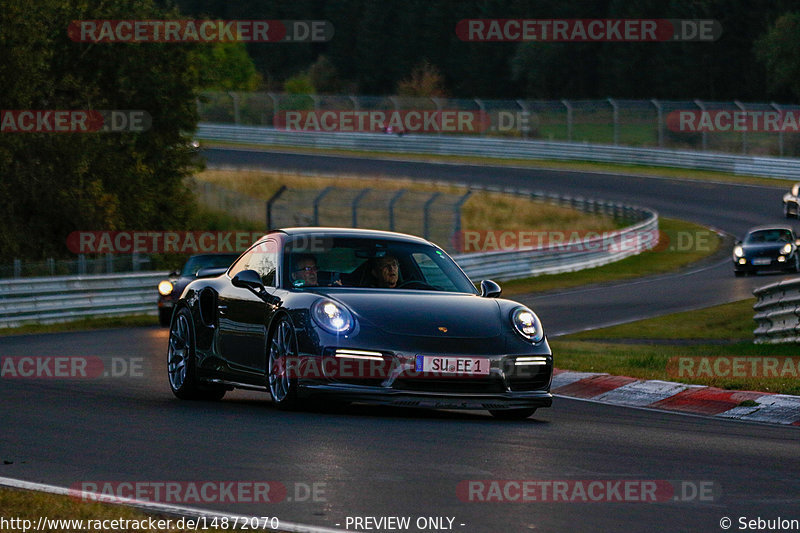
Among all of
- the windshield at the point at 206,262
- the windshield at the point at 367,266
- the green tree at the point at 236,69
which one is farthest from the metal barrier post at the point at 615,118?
the windshield at the point at 367,266

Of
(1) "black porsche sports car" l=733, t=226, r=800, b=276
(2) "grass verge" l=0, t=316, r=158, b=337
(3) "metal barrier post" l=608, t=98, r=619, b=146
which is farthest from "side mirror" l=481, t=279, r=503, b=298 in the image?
(3) "metal barrier post" l=608, t=98, r=619, b=146

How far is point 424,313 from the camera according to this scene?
33.5ft

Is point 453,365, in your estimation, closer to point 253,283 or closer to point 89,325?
point 253,283

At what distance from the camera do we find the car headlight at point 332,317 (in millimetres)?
10055

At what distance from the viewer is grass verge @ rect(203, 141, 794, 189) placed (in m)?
57.6

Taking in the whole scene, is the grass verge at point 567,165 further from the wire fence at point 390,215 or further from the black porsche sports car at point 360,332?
the black porsche sports car at point 360,332

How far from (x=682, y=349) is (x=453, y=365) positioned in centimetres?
853

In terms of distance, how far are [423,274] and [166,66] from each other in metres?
26.3

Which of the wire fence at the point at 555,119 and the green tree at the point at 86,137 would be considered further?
the wire fence at the point at 555,119

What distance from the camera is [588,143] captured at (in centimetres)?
6456

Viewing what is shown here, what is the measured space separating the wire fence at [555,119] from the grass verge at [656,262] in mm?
8753

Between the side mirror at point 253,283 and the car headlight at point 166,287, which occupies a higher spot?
the side mirror at point 253,283

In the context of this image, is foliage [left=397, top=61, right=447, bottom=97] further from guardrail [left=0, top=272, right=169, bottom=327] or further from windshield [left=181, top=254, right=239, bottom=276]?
windshield [left=181, top=254, right=239, bottom=276]

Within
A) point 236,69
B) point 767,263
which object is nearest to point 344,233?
point 767,263
